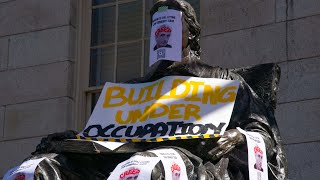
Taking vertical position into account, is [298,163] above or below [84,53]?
below

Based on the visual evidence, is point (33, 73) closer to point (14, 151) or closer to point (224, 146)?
point (14, 151)

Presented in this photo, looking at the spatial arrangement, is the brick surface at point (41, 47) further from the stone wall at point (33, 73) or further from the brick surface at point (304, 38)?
the brick surface at point (304, 38)

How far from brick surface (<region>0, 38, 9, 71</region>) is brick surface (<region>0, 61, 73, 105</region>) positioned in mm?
94

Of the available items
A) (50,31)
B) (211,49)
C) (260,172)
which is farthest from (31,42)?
(260,172)

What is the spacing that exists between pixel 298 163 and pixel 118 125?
2.45m

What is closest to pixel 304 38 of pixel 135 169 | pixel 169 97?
pixel 169 97

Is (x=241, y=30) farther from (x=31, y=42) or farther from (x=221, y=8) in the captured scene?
(x=31, y=42)

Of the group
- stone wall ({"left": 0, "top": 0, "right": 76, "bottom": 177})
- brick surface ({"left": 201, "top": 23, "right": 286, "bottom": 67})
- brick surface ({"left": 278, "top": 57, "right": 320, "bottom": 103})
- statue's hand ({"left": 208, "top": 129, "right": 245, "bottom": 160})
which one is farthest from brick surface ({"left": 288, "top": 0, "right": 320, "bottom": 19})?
statue's hand ({"left": 208, "top": 129, "right": 245, "bottom": 160})

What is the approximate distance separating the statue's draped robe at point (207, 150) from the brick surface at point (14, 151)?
141 inches

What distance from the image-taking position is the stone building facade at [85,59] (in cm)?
1317

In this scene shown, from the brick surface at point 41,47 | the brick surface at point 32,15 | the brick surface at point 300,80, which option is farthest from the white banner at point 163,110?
the brick surface at point 32,15

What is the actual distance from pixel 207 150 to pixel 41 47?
4.96 metres

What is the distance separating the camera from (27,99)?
49.0 feet

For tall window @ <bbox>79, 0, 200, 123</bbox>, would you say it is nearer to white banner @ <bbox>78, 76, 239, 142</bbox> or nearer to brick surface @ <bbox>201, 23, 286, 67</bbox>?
brick surface @ <bbox>201, 23, 286, 67</bbox>
